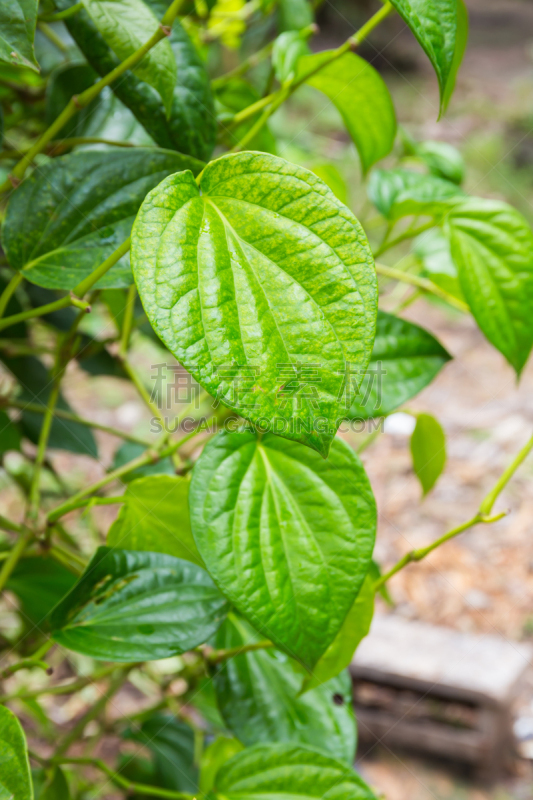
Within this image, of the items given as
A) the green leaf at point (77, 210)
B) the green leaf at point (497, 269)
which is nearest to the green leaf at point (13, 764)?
the green leaf at point (77, 210)

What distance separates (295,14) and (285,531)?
550mm

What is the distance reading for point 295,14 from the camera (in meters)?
0.63

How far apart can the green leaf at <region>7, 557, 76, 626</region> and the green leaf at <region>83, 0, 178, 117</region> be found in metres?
0.35

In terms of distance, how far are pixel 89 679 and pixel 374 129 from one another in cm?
48

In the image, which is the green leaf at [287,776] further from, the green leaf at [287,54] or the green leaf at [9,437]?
the green leaf at [287,54]

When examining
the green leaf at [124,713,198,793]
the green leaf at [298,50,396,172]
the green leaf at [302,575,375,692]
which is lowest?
the green leaf at [124,713,198,793]

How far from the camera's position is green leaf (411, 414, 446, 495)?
46 centimetres

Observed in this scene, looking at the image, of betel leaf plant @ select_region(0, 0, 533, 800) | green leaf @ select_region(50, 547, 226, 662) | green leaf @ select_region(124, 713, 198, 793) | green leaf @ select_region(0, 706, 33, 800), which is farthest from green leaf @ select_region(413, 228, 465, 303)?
green leaf @ select_region(124, 713, 198, 793)

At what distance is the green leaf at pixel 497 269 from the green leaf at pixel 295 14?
32 centimetres

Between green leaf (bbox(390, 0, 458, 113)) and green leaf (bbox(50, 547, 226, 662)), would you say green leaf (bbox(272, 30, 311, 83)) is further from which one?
green leaf (bbox(50, 547, 226, 662))

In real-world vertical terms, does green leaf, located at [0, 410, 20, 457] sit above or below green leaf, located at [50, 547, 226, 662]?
above

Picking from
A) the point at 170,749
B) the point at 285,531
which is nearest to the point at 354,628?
the point at 285,531

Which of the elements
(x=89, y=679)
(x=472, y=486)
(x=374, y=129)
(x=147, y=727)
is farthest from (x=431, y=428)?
(x=472, y=486)

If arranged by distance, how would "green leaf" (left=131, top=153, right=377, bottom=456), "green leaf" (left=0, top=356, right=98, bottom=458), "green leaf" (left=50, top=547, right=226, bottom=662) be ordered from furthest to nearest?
"green leaf" (left=0, top=356, right=98, bottom=458), "green leaf" (left=50, top=547, right=226, bottom=662), "green leaf" (left=131, top=153, right=377, bottom=456)
